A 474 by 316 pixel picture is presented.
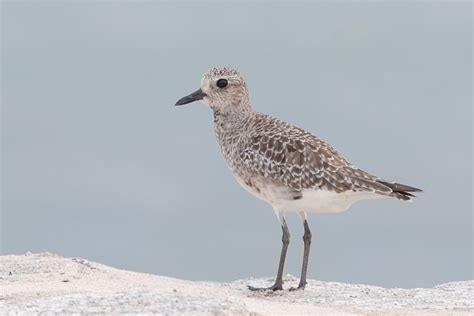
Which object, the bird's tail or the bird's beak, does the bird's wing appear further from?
the bird's beak

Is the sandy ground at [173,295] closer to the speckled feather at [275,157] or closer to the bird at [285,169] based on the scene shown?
the bird at [285,169]

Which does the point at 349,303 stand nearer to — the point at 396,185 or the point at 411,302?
the point at 411,302

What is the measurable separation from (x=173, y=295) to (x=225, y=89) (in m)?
4.48

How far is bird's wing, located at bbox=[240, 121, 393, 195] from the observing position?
12.3 meters

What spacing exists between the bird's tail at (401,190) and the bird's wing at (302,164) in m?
0.09

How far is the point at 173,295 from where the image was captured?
973cm

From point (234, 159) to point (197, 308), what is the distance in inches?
156

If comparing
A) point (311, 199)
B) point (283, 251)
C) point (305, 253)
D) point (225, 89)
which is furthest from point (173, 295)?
point (225, 89)

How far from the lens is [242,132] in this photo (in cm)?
1328

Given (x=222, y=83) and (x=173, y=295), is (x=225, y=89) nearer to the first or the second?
(x=222, y=83)

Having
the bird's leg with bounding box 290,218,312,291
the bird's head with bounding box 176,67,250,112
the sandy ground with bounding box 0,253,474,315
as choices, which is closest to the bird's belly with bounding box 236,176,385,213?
the bird's leg with bounding box 290,218,312,291

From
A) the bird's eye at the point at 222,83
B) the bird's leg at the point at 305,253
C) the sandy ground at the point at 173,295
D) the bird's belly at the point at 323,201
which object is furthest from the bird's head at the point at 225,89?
the sandy ground at the point at 173,295

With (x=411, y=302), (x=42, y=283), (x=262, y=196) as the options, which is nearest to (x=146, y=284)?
(x=42, y=283)

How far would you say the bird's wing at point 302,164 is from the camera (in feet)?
40.3
